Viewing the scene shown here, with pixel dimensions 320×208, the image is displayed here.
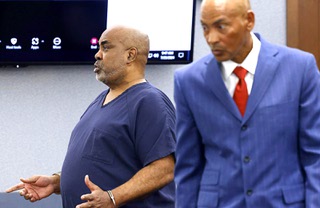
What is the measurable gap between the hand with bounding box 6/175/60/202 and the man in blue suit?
3.77 feet

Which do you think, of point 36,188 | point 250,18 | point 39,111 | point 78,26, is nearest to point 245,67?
point 250,18

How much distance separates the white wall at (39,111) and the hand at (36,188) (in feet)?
3.19

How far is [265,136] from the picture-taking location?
83.7 inches

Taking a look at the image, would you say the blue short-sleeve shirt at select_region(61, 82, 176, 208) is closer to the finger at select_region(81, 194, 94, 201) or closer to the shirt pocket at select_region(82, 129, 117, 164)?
the shirt pocket at select_region(82, 129, 117, 164)

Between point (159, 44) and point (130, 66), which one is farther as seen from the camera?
point (159, 44)

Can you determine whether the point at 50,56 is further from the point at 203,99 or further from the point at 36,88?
the point at 203,99

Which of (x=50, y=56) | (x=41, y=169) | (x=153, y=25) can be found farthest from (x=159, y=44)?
(x=41, y=169)

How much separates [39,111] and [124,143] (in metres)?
1.39

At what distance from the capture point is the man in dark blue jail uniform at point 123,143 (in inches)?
113

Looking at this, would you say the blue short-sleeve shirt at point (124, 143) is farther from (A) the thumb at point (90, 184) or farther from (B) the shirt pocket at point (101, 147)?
(A) the thumb at point (90, 184)

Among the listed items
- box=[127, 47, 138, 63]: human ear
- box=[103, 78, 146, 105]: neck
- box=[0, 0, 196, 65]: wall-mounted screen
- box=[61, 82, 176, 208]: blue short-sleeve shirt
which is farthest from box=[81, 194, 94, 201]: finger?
box=[0, 0, 196, 65]: wall-mounted screen

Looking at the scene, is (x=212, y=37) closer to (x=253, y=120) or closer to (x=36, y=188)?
(x=253, y=120)

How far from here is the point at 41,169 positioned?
13.8 ft

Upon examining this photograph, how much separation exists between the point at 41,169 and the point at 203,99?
84.9 inches
